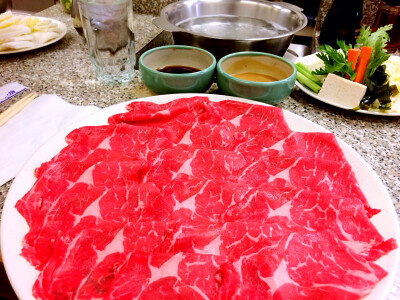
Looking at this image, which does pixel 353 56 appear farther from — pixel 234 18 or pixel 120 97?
pixel 120 97

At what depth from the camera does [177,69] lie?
154 cm

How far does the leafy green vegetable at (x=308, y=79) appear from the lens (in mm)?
1541

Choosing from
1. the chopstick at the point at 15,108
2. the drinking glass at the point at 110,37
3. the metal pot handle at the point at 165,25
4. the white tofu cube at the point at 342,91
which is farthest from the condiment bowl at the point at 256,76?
the chopstick at the point at 15,108

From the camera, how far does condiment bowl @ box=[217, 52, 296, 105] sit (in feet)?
4.43

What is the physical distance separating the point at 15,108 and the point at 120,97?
17.1 inches

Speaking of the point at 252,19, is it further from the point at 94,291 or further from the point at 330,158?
the point at 94,291

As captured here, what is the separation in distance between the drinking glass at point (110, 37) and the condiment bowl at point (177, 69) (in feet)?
0.61

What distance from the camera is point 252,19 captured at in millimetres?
1974

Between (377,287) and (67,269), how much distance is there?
28.7 inches

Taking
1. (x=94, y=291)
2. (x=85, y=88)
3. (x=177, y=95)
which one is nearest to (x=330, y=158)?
(x=177, y=95)

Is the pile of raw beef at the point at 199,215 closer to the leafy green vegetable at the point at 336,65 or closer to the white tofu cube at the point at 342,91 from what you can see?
the white tofu cube at the point at 342,91

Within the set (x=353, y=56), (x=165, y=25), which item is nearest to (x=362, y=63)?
(x=353, y=56)

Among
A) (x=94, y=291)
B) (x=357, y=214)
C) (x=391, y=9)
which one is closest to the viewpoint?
(x=94, y=291)

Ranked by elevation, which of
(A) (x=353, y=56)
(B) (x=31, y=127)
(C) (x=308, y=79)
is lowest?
(B) (x=31, y=127)
